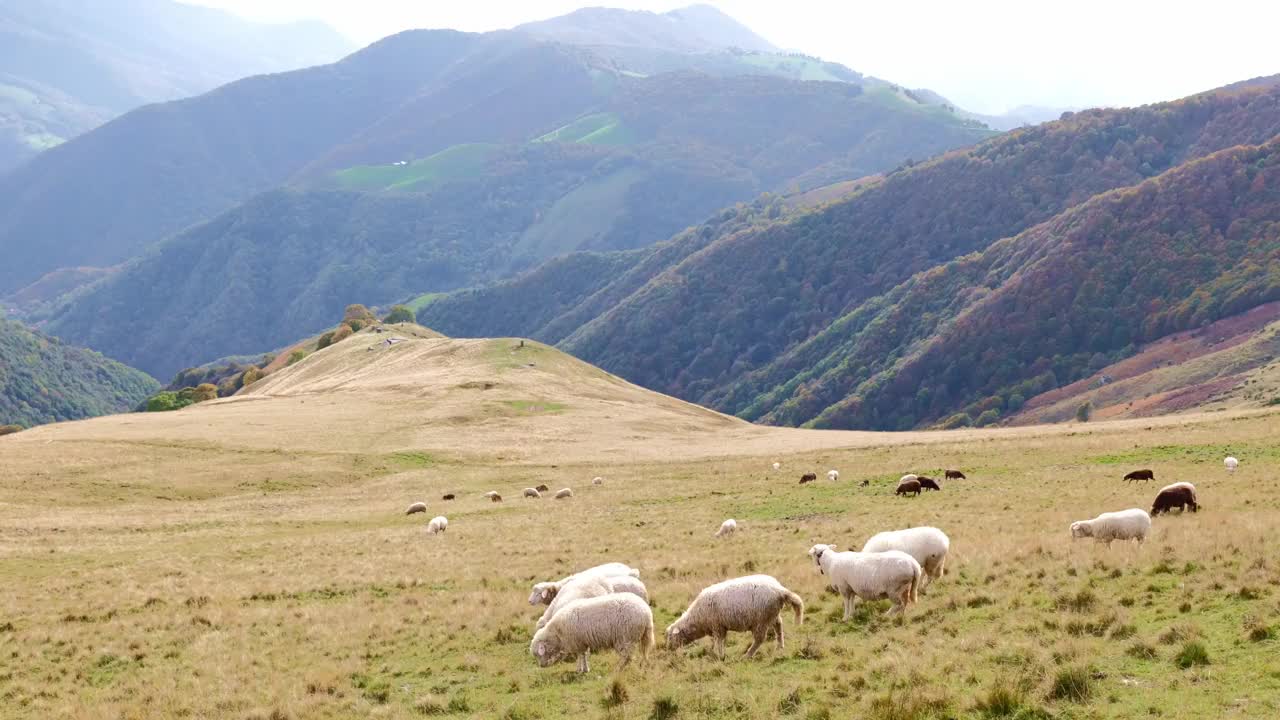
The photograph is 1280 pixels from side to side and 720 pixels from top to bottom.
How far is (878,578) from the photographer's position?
17703mm

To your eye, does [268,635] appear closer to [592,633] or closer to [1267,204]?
[592,633]

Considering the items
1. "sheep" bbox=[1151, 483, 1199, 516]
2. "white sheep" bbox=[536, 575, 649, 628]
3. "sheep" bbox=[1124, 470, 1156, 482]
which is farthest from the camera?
"sheep" bbox=[1124, 470, 1156, 482]

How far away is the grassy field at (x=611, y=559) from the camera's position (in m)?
13.6

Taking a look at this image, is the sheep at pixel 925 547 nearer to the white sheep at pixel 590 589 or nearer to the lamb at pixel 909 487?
the white sheep at pixel 590 589

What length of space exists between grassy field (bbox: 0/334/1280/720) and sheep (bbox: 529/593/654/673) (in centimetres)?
40

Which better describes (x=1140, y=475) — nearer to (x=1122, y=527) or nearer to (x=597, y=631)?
(x=1122, y=527)

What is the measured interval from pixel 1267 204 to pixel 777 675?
743ft

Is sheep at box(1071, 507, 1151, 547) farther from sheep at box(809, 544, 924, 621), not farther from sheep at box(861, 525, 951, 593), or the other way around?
sheep at box(809, 544, 924, 621)

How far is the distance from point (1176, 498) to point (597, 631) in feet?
59.9

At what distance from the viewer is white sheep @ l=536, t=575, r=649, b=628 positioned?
18.9 metres

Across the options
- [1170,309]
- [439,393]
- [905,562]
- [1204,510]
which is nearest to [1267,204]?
[1170,309]

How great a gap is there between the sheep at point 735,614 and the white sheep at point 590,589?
214 cm

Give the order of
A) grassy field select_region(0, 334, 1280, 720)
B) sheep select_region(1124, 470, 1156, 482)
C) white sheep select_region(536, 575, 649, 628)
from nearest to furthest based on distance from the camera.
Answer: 1. grassy field select_region(0, 334, 1280, 720)
2. white sheep select_region(536, 575, 649, 628)
3. sheep select_region(1124, 470, 1156, 482)

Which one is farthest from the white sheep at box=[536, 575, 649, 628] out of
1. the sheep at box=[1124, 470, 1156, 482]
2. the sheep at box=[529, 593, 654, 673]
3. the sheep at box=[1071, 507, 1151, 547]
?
the sheep at box=[1124, 470, 1156, 482]
